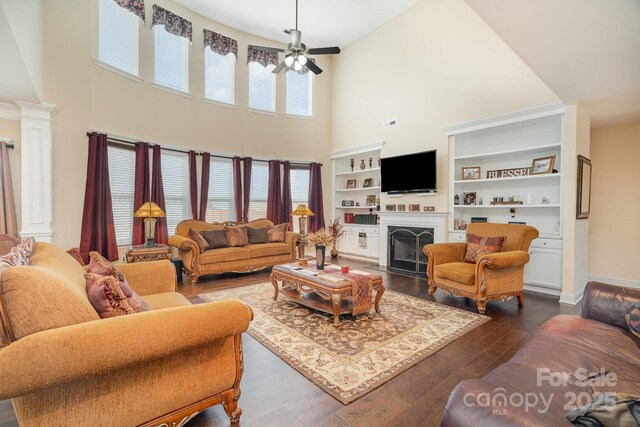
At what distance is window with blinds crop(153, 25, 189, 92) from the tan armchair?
549 cm

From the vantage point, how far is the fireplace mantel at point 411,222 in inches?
204

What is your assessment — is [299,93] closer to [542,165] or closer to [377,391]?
[542,165]

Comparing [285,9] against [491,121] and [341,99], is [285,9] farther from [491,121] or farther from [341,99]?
[491,121]

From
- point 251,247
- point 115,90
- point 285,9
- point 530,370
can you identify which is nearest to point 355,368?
point 530,370

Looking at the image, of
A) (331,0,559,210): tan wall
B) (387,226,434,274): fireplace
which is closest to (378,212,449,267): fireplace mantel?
(387,226,434,274): fireplace

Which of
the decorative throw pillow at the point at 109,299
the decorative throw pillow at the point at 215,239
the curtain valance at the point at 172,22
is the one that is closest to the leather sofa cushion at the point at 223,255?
the decorative throw pillow at the point at 215,239

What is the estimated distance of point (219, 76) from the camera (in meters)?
6.14

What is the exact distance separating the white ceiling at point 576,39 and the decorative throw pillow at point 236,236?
4653 millimetres

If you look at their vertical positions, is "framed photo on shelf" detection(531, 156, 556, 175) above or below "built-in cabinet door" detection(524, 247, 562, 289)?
above

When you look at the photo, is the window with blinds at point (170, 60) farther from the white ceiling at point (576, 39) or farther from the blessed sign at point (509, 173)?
the blessed sign at point (509, 173)

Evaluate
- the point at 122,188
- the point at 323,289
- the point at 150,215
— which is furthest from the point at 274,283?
the point at 122,188

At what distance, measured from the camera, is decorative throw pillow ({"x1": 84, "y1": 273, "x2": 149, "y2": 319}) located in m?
1.45

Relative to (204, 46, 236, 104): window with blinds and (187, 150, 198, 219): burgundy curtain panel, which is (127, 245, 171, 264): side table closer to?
(187, 150, 198, 219): burgundy curtain panel

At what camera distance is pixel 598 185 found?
4.93 m
